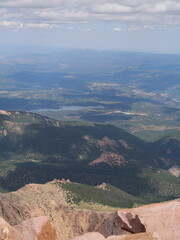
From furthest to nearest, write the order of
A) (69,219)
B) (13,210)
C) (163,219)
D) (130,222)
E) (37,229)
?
(69,219) < (13,210) < (130,222) < (163,219) < (37,229)

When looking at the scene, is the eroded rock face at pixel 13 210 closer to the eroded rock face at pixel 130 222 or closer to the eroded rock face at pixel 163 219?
the eroded rock face at pixel 130 222

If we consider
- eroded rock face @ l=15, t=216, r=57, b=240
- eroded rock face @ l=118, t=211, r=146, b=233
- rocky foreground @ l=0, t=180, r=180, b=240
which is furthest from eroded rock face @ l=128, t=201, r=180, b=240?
eroded rock face @ l=15, t=216, r=57, b=240

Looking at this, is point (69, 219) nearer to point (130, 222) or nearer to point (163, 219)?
point (130, 222)

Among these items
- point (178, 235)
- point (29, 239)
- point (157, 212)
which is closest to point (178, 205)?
point (157, 212)

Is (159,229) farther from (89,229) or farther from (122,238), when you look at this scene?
(89,229)

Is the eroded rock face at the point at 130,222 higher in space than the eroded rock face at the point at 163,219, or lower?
lower

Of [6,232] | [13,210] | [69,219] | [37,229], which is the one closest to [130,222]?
[37,229]

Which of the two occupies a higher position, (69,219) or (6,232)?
(6,232)

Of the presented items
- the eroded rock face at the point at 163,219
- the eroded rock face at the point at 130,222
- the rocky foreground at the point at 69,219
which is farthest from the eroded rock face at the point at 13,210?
the eroded rock face at the point at 163,219
